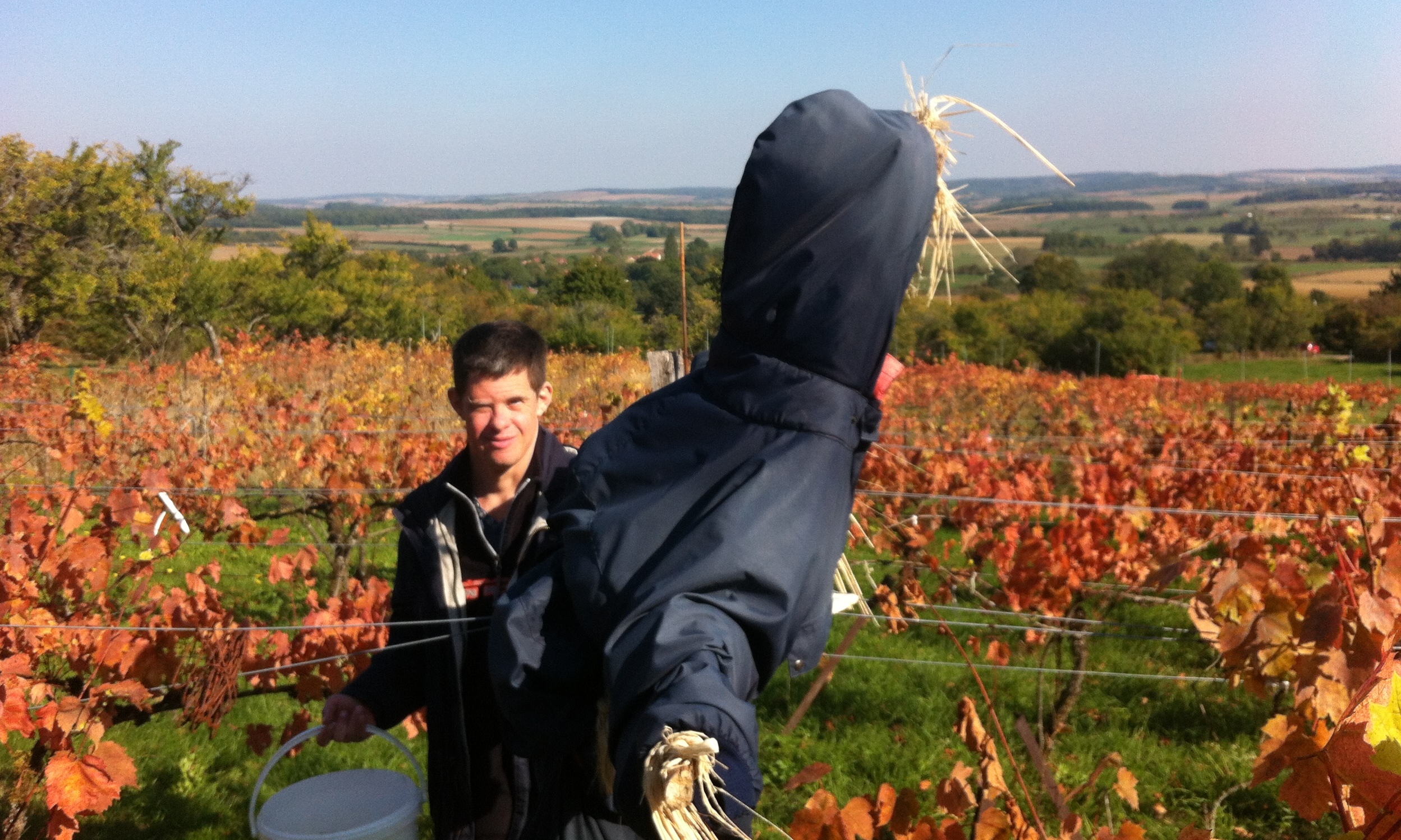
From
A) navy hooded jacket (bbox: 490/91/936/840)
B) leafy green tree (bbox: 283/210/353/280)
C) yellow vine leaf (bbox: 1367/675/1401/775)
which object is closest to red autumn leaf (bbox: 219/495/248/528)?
navy hooded jacket (bbox: 490/91/936/840)

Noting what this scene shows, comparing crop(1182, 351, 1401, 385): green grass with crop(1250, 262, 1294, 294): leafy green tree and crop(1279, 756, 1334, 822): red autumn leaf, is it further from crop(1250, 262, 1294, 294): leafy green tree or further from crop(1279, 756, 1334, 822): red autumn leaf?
crop(1279, 756, 1334, 822): red autumn leaf

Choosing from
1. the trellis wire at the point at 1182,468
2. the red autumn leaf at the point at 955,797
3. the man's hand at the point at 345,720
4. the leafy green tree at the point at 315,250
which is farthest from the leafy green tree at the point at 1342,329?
the man's hand at the point at 345,720

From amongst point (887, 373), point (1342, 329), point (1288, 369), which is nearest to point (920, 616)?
point (887, 373)

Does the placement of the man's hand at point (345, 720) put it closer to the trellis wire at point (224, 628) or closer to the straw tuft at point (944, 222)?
the trellis wire at point (224, 628)

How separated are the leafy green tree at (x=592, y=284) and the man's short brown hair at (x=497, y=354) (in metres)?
11.5

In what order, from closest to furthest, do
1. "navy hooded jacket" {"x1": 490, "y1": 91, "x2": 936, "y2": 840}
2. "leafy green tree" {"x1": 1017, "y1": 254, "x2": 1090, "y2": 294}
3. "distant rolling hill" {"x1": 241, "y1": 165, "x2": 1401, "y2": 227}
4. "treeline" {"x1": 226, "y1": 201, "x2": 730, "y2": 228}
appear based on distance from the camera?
1. "navy hooded jacket" {"x1": 490, "y1": 91, "x2": 936, "y2": 840}
2. "leafy green tree" {"x1": 1017, "y1": 254, "x2": 1090, "y2": 294}
3. "distant rolling hill" {"x1": 241, "y1": 165, "x2": 1401, "y2": 227}
4. "treeline" {"x1": 226, "y1": 201, "x2": 730, "y2": 228}

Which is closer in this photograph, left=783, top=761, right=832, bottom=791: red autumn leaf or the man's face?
left=783, top=761, right=832, bottom=791: red autumn leaf

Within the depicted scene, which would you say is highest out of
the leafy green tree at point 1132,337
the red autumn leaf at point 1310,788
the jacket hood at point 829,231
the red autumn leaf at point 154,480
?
the jacket hood at point 829,231

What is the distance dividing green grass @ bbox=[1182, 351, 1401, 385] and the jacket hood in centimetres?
2617

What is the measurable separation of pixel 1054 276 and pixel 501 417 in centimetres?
4656

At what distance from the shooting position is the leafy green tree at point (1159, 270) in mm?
53469

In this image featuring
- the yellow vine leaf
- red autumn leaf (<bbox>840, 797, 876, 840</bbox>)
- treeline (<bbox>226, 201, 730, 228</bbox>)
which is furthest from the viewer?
treeline (<bbox>226, 201, 730, 228</bbox>)

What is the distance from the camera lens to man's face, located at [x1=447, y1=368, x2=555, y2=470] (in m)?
1.90

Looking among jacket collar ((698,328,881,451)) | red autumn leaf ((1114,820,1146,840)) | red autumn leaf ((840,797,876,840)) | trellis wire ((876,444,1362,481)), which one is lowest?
trellis wire ((876,444,1362,481))
